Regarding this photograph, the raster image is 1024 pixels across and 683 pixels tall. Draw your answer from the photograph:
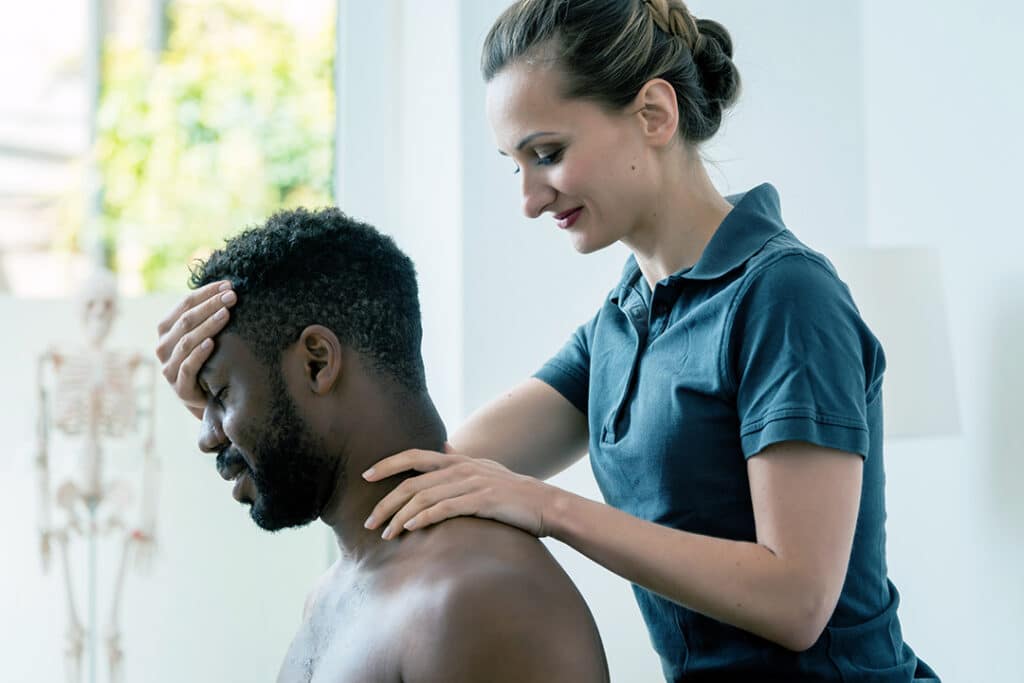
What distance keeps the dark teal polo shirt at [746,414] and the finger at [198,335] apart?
54cm

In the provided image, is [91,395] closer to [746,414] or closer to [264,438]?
[264,438]

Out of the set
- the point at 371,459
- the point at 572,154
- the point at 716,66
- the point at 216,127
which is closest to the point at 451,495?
the point at 371,459

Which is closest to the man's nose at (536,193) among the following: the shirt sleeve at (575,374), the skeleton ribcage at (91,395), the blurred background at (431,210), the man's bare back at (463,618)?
the shirt sleeve at (575,374)

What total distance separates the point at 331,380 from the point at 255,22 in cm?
202

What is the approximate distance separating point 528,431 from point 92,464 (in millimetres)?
1252

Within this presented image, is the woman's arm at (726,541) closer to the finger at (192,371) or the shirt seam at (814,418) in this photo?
the shirt seam at (814,418)

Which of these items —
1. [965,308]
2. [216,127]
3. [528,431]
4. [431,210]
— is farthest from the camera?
[216,127]

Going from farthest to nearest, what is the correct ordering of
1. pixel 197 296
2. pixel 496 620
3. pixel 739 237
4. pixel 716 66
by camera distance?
pixel 716 66
pixel 739 237
pixel 197 296
pixel 496 620

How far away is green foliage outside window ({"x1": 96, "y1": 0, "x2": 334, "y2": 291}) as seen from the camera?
294cm

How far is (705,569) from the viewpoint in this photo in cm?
121

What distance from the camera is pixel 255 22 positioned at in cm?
299

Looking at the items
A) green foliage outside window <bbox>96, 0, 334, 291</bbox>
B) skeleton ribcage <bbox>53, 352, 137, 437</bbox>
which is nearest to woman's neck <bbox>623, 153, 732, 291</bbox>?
skeleton ribcage <bbox>53, 352, 137, 437</bbox>

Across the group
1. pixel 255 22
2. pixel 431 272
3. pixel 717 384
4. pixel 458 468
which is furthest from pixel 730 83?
pixel 255 22

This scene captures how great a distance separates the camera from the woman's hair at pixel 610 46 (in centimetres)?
138
